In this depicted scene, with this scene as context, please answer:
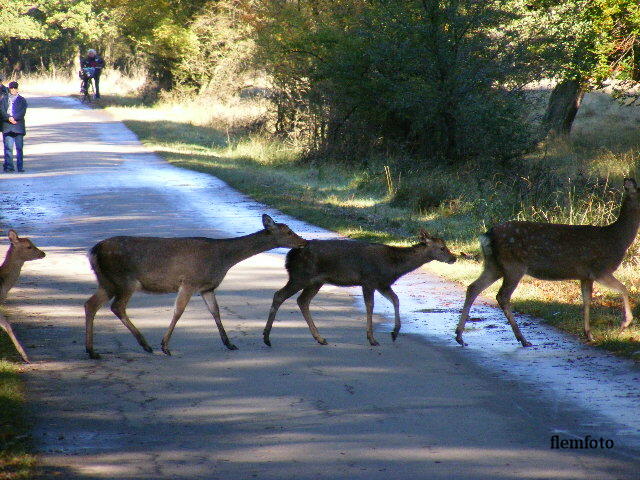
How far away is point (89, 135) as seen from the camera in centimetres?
3538

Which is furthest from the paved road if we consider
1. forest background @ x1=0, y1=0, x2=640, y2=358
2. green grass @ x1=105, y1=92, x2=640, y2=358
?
forest background @ x1=0, y1=0, x2=640, y2=358

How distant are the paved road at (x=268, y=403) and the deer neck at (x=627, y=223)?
233 cm

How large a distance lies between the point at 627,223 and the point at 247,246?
403cm

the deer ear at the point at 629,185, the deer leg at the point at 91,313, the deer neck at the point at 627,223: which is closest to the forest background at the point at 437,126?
Answer: the deer neck at the point at 627,223

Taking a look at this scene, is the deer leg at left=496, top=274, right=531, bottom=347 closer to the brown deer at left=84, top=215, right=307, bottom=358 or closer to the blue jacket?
the brown deer at left=84, top=215, right=307, bottom=358

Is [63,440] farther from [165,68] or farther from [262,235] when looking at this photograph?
[165,68]

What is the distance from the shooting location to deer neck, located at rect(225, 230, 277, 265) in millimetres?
9430

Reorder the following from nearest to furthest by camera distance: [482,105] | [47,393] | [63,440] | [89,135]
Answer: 1. [63,440]
2. [47,393]
3. [482,105]
4. [89,135]

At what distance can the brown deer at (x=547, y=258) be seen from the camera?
9.57 metres

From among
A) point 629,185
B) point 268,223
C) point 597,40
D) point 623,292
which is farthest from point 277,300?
point 597,40

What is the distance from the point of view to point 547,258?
9578 millimetres

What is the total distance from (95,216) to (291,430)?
38.7ft

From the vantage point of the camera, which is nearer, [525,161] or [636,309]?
[636,309]

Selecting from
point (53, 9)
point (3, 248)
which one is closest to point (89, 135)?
point (3, 248)
